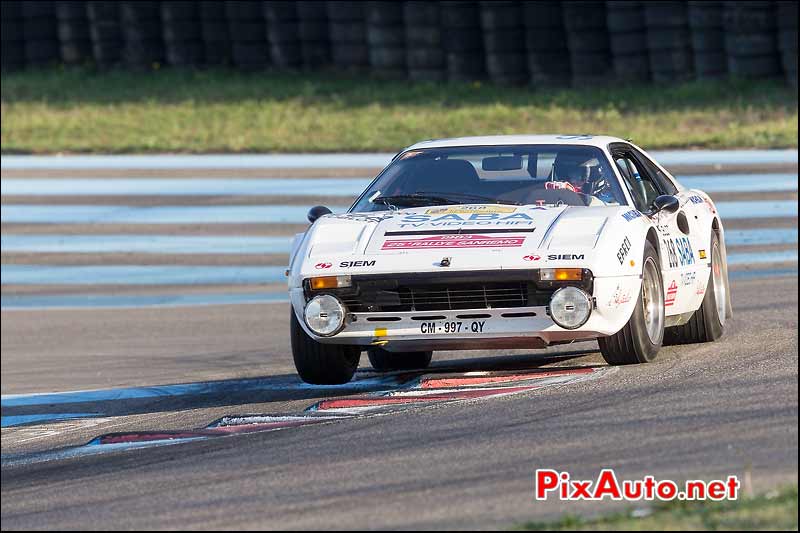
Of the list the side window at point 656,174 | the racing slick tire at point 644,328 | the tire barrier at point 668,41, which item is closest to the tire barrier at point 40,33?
the tire barrier at point 668,41

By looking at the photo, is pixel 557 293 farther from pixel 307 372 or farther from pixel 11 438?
pixel 11 438

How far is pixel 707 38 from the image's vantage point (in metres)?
14.1

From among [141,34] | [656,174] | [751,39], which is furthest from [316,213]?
[141,34]

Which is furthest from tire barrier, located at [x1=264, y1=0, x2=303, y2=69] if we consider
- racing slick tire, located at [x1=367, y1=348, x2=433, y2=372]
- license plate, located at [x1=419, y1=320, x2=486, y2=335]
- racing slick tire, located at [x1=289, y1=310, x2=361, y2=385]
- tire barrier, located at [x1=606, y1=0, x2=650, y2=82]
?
license plate, located at [x1=419, y1=320, x2=486, y2=335]

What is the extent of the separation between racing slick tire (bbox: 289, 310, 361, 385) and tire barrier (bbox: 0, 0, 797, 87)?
8178 mm

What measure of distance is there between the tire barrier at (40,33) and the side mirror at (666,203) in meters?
10.9

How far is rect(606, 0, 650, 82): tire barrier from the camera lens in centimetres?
1411

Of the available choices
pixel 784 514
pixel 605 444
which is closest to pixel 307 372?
pixel 605 444

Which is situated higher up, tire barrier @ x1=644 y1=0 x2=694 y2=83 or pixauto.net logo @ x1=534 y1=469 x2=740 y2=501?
tire barrier @ x1=644 y1=0 x2=694 y2=83

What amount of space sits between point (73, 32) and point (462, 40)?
4815 mm

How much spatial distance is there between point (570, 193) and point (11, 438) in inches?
114

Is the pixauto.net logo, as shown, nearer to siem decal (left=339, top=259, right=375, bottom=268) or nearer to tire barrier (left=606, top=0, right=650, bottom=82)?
siem decal (left=339, top=259, right=375, bottom=268)

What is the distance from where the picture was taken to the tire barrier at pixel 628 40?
1411 cm

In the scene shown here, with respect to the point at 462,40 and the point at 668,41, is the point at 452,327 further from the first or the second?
the point at 462,40
